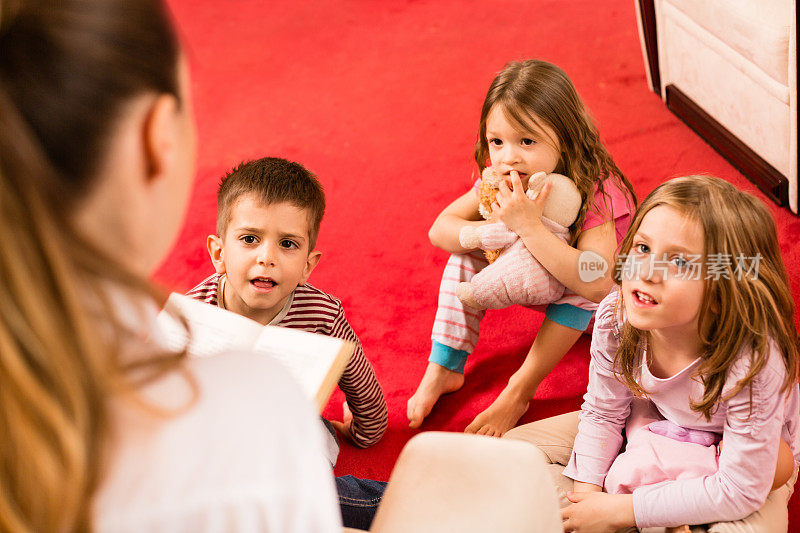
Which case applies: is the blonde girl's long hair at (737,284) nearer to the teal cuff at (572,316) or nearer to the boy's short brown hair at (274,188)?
the teal cuff at (572,316)

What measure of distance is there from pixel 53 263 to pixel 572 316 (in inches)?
45.3

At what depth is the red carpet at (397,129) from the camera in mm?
1673

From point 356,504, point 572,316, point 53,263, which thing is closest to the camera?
point 53,263

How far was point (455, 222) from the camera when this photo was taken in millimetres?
1569

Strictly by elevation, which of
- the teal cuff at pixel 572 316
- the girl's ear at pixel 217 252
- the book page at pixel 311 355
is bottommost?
the teal cuff at pixel 572 316

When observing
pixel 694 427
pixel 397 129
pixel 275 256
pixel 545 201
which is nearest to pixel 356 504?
pixel 275 256

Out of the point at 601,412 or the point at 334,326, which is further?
the point at 334,326

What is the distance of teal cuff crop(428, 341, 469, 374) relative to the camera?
157 centimetres

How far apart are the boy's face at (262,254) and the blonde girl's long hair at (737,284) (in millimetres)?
571

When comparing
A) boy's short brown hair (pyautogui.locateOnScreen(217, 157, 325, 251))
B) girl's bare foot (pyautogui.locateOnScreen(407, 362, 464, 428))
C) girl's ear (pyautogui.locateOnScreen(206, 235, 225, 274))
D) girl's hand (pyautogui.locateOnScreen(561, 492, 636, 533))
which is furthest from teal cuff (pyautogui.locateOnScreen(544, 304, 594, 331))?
girl's ear (pyautogui.locateOnScreen(206, 235, 225, 274))

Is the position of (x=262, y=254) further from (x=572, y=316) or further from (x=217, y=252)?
(x=572, y=316)

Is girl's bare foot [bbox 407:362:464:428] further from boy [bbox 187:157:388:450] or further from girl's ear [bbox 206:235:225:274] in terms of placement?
girl's ear [bbox 206:235:225:274]

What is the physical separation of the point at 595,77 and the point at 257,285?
1.53 meters

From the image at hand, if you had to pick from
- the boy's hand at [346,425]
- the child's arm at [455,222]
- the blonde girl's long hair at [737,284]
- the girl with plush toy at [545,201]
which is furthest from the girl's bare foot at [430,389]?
the blonde girl's long hair at [737,284]
